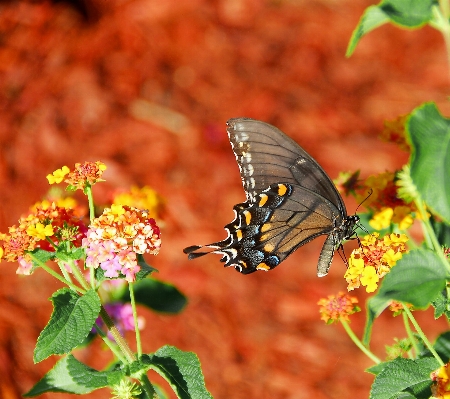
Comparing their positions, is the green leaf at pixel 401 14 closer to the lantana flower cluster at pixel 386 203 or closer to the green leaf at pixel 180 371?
the lantana flower cluster at pixel 386 203

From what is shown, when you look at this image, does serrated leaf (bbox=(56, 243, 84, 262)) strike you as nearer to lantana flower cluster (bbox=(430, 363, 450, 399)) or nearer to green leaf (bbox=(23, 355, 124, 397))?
green leaf (bbox=(23, 355, 124, 397))

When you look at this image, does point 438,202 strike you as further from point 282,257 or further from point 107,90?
point 107,90

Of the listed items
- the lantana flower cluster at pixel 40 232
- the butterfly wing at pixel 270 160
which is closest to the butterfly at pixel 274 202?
the butterfly wing at pixel 270 160

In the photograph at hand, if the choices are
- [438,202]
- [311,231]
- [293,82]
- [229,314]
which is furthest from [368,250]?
[293,82]

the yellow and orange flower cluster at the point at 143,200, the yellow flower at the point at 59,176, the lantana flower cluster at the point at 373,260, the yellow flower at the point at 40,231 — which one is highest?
the yellow and orange flower cluster at the point at 143,200

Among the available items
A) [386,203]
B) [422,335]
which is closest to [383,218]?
[386,203]

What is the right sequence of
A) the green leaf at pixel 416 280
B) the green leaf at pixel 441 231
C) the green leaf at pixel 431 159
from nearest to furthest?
the green leaf at pixel 431 159
the green leaf at pixel 416 280
the green leaf at pixel 441 231
